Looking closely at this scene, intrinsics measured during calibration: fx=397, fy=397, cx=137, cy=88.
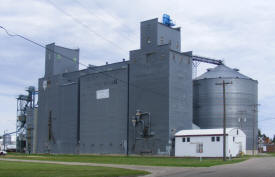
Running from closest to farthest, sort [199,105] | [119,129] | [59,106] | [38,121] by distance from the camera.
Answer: [119,129] < [199,105] < [59,106] < [38,121]

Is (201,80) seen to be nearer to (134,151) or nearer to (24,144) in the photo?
(134,151)

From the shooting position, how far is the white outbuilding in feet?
199

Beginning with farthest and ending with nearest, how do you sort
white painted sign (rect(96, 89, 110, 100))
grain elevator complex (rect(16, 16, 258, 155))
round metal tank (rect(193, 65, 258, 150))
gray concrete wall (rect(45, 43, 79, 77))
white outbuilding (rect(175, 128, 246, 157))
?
gray concrete wall (rect(45, 43, 79, 77)), round metal tank (rect(193, 65, 258, 150)), white painted sign (rect(96, 89, 110, 100)), grain elevator complex (rect(16, 16, 258, 155)), white outbuilding (rect(175, 128, 246, 157))

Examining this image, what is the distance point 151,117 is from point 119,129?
876 cm

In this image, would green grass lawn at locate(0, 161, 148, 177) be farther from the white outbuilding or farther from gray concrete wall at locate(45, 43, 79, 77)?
gray concrete wall at locate(45, 43, 79, 77)

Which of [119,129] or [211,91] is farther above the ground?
[211,91]

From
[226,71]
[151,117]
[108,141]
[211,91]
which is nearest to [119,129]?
[108,141]

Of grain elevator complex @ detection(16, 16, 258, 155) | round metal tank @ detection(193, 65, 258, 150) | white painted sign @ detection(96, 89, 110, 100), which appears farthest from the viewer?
round metal tank @ detection(193, 65, 258, 150)

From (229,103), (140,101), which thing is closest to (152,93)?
(140,101)

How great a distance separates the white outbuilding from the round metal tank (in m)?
12.8

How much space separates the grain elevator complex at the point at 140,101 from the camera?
69.4 m

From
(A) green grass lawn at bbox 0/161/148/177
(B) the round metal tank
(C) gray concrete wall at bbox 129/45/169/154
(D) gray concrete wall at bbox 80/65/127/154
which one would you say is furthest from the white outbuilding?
(A) green grass lawn at bbox 0/161/148/177

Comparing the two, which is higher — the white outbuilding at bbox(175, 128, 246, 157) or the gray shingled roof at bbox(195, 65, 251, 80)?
the gray shingled roof at bbox(195, 65, 251, 80)

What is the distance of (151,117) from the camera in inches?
2756
